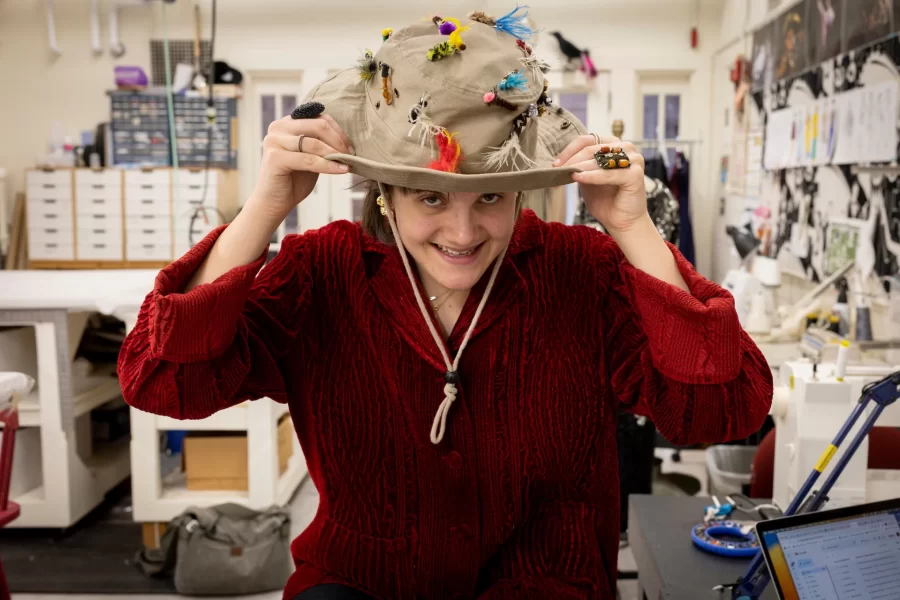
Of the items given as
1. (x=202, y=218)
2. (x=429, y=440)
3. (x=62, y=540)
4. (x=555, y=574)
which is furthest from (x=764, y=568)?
(x=202, y=218)

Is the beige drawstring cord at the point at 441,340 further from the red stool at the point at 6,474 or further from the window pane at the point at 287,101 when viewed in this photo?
the window pane at the point at 287,101

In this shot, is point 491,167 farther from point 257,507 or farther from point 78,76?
point 78,76

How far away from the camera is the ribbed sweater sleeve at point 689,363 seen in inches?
42.1

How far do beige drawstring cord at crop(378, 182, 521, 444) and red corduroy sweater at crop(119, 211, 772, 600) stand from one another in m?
0.01

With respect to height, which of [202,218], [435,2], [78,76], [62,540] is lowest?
[62,540]

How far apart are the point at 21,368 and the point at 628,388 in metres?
2.61

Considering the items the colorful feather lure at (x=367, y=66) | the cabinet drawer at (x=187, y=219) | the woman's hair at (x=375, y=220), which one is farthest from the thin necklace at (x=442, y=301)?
the cabinet drawer at (x=187, y=219)

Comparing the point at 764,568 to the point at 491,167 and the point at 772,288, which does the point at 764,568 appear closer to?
the point at 491,167

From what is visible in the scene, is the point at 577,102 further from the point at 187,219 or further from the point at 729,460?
the point at 729,460

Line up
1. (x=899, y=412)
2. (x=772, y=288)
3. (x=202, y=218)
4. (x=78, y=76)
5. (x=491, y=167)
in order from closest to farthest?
(x=491, y=167) → (x=899, y=412) → (x=772, y=288) → (x=202, y=218) → (x=78, y=76)

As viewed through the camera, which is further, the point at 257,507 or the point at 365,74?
the point at 257,507

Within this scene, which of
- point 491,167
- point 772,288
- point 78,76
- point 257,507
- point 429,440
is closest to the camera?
point 491,167

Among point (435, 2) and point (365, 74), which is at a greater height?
point (435, 2)

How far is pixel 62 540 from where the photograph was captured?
3.03 m
